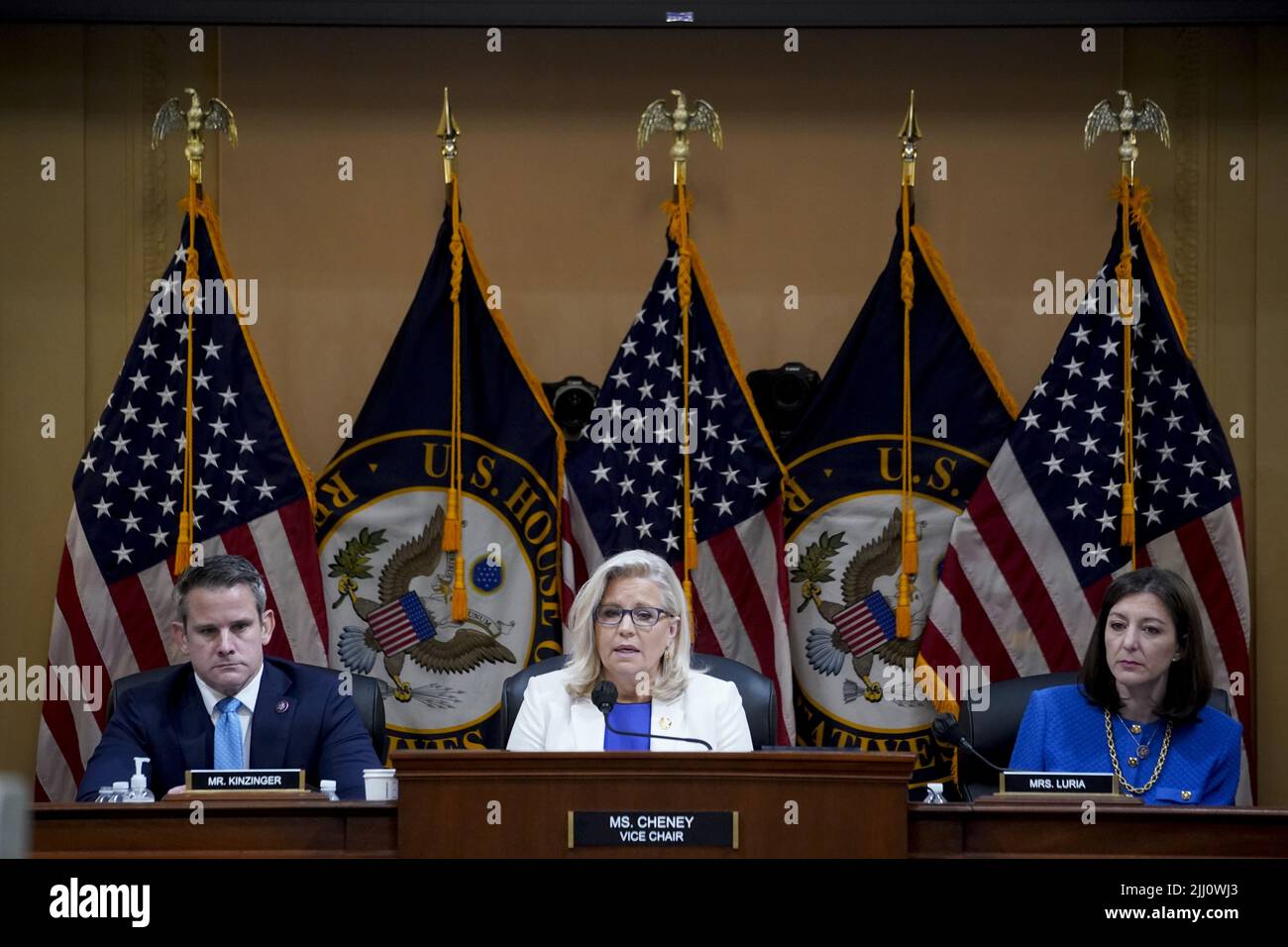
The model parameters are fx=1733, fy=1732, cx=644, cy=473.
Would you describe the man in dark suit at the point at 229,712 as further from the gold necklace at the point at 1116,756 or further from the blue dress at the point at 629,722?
the gold necklace at the point at 1116,756

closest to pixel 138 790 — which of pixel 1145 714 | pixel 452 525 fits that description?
pixel 452 525

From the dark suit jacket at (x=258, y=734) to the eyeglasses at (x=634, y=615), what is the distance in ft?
2.17

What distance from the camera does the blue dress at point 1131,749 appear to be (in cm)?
404

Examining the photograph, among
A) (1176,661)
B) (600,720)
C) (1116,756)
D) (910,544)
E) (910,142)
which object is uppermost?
(910,142)

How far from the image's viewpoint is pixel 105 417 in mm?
5293

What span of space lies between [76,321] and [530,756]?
3.27 meters

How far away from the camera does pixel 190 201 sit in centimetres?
537

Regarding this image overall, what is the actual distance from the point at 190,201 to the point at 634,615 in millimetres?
2236

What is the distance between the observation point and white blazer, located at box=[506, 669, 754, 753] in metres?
4.00

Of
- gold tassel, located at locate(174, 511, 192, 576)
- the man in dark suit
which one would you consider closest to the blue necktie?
the man in dark suit

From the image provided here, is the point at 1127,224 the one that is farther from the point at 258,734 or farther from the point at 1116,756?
the point at 258,734

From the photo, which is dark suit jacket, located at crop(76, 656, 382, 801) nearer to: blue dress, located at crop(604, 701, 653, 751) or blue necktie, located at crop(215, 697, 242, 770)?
blue necktie, located at crop(215, 697, 242, 770)

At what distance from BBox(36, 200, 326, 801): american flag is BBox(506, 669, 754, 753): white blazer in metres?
1.39
